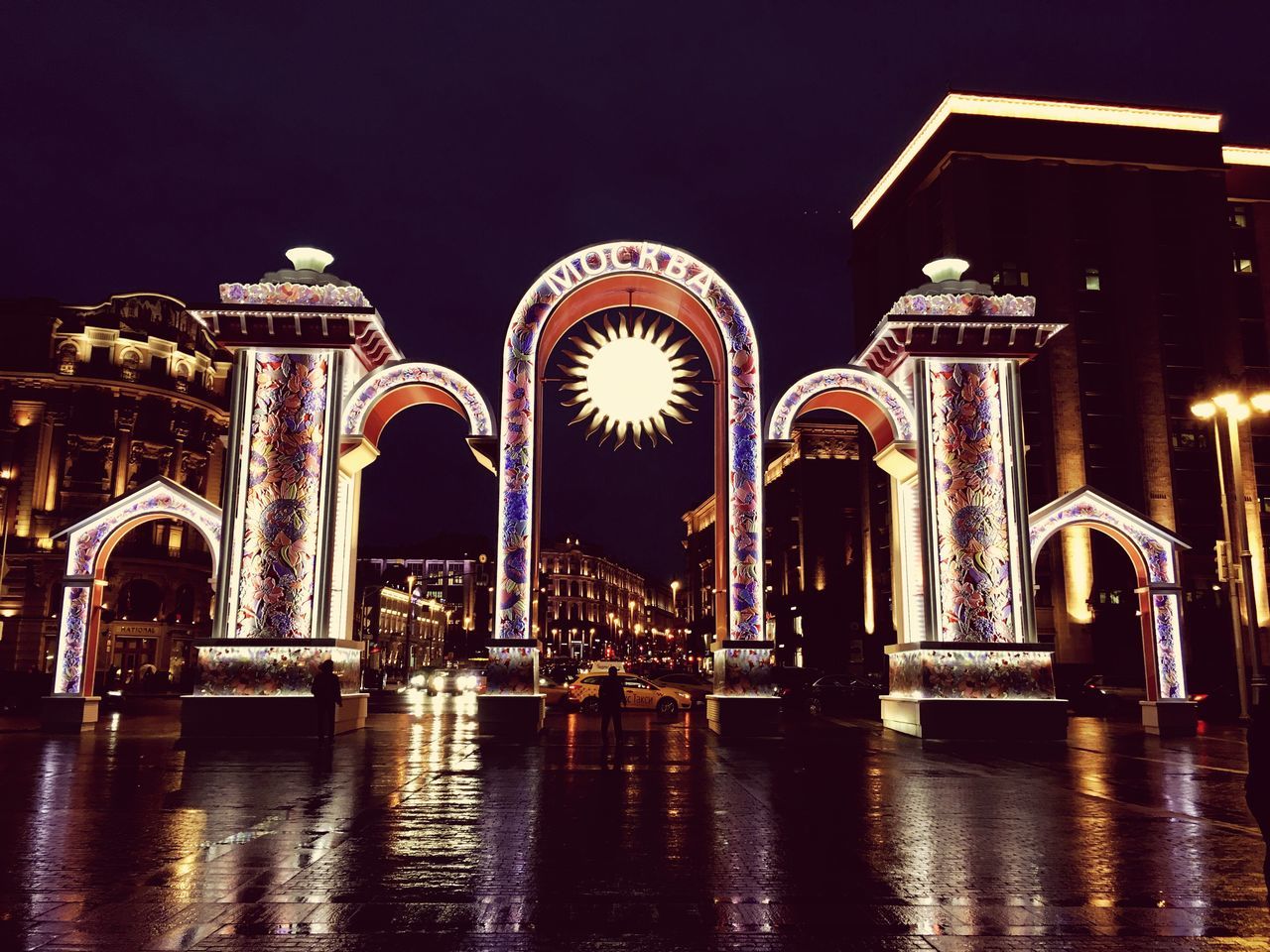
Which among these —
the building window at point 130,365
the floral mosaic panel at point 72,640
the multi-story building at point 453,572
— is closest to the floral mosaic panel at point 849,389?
the floral mosaic panel at point 72,640

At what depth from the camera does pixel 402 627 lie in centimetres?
10288

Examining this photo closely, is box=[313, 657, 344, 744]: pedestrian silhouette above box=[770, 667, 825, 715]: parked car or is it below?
above

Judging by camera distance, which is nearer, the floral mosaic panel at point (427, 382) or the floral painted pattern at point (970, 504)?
the floral painted pattern at point (970, 504)

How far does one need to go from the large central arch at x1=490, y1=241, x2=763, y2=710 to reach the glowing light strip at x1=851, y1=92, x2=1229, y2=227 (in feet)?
129

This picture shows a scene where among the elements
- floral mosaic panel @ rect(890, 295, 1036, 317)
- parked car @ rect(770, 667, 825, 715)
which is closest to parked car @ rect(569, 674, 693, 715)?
parked car @ rect(770, 667, 825, 715)

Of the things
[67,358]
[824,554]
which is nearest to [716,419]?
[67,358]

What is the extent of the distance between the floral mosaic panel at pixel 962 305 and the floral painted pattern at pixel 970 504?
112 centimetres

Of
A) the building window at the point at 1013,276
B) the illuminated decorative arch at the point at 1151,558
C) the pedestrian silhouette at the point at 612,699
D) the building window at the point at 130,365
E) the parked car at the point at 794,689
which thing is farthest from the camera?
the building window at the point at 1013,276

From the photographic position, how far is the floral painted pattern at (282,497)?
62.0ft

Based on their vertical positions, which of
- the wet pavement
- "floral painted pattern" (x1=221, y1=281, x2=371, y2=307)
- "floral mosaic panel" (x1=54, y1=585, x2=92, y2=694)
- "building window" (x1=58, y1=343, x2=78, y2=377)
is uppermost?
"building window" (x1=58, y1=343, x2=78, y2=377)

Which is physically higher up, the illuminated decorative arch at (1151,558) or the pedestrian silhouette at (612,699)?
the illuminated decorative arch at (1151,558)

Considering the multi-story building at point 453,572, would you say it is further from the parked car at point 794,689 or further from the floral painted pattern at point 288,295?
the floral painted pattern at point 288,295

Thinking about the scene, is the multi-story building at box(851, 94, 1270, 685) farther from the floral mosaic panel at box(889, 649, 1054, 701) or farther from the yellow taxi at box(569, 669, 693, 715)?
the floral mosaic panel at box(889, 649, 1054, 701)

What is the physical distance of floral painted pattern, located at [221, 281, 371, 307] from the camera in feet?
64.8
